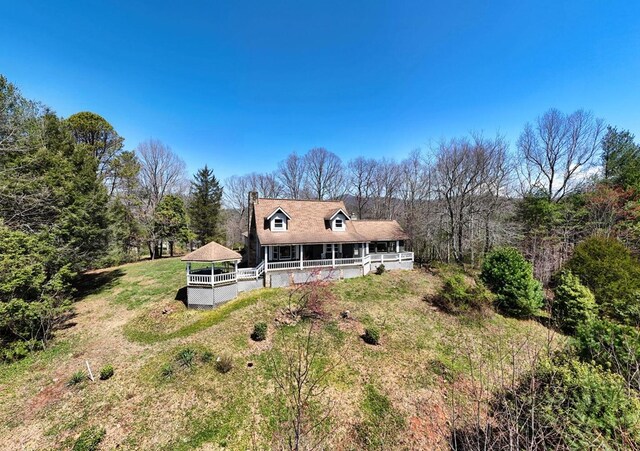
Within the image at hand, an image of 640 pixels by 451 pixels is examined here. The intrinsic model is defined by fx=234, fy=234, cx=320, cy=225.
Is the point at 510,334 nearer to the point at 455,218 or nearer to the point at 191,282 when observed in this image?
the point at 455,218

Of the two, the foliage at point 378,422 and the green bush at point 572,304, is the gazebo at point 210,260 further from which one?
the green bush at point 572,304

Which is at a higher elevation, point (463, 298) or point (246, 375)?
point (463, 298)

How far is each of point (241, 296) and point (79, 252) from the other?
1262 cm

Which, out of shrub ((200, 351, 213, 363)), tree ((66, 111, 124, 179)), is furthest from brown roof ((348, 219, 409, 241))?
tree ((66, 111, 124, 179))

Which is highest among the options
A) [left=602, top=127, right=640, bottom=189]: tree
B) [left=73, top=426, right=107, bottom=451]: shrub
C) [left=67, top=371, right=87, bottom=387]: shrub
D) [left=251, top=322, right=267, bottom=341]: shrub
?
[left=602, top=127, right=640, bottom=189]: tree

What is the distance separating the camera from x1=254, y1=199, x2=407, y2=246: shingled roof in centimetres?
1900

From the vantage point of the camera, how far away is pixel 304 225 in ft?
67.7

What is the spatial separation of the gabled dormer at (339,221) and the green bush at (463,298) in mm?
9604

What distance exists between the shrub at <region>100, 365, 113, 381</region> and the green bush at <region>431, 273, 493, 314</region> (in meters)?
17.3

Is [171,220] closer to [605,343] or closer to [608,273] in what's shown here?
[605,343]

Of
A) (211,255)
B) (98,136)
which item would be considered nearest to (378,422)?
(211,255)

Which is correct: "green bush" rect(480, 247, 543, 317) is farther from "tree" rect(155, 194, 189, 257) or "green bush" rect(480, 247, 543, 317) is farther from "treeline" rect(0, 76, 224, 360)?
"tree" rect(155, 194, 189, 257)

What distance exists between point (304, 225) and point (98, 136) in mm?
25283

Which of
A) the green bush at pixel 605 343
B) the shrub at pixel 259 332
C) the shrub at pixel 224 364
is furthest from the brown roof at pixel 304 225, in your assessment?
the green bush at pixel 605 343
